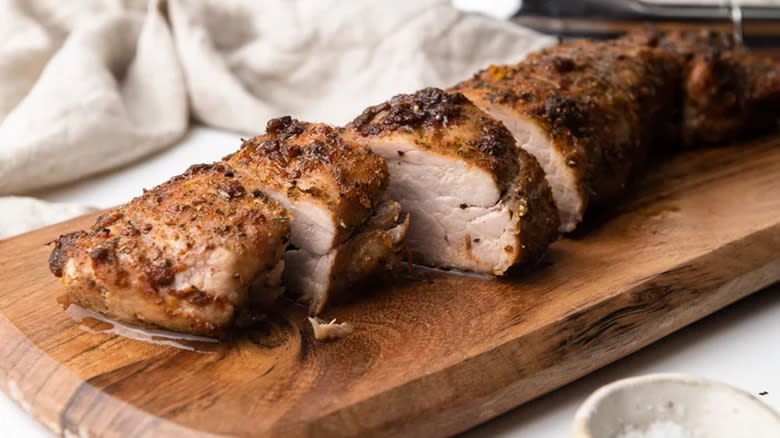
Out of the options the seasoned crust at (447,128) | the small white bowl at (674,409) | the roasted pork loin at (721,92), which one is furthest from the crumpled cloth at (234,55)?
the small white bowl at (674,409)

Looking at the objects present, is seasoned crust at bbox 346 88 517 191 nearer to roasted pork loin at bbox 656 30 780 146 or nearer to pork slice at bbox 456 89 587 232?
pork slice at bbox 456 89 587 232

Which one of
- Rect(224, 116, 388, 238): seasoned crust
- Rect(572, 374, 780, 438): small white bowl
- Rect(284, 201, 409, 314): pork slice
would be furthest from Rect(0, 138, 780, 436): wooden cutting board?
Rect(572, 374, 780, 438): small white bowl

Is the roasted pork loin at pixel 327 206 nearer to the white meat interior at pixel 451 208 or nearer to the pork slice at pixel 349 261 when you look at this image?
the pork slice at pixel 349 261

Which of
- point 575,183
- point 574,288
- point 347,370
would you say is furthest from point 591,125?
point 347,370

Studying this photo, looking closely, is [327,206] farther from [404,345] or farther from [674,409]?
[674,409]

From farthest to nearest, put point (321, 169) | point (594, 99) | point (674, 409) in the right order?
point (594, 99) < point (321, 169) < point (674, 409)

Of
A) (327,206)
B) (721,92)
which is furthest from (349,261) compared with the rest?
(721,92)
